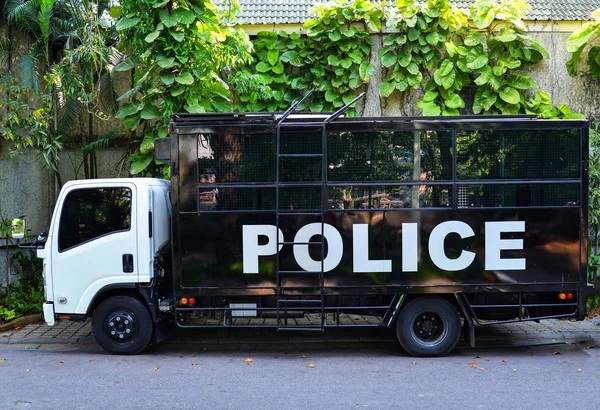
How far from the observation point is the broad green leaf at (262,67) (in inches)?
433

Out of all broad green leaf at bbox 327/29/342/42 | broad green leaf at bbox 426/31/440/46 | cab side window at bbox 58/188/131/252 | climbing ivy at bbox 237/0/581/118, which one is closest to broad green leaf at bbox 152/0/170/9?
climbing ivy at bbox 237/0/581/118

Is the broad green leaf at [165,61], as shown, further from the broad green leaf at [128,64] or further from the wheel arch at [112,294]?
the wheel arch at [112,294]

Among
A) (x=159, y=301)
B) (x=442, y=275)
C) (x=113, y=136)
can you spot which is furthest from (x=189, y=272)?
(x=113, y=136)

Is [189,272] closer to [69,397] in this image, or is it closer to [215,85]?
[69,397]

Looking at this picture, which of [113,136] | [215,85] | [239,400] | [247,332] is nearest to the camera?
[239,400]

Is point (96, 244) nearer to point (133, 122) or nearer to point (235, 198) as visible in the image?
point (235, 198)

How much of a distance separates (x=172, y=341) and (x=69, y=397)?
101 inches

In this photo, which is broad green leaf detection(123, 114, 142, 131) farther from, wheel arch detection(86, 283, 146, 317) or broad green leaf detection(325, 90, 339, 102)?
broad green leaf detection(325, 90, 339, 102)

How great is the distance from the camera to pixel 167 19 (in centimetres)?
904

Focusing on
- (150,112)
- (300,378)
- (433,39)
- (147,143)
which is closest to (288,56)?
(433,39)

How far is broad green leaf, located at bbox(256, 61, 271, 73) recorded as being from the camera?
1099 centimetres

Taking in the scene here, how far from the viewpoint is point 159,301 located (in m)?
7.71

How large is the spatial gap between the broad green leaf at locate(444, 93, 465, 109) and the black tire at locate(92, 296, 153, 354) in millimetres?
6648

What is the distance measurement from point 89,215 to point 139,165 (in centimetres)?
253
